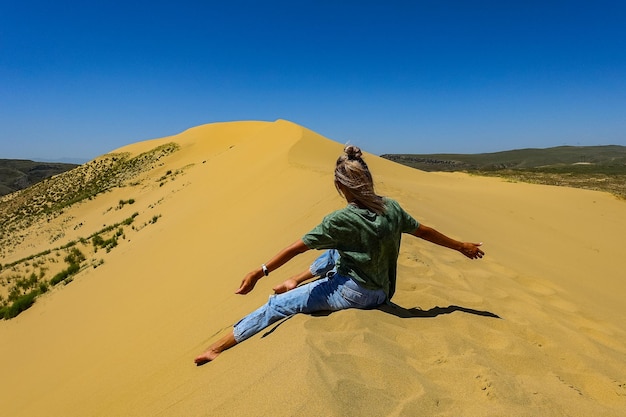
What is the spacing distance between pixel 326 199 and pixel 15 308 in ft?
21.3

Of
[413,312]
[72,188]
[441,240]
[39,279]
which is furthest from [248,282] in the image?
[72,188]

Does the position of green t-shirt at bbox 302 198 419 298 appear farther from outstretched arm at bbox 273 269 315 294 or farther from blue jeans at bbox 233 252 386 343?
outstretched arm at bbox 273 269 315 294

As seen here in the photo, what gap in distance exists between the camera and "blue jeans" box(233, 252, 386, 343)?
266cm

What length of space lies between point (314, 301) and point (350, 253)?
1.41ft

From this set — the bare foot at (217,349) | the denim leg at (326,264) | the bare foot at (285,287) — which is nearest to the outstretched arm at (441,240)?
the denim leg at (326,264)

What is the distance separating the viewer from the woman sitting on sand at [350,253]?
2480 mm

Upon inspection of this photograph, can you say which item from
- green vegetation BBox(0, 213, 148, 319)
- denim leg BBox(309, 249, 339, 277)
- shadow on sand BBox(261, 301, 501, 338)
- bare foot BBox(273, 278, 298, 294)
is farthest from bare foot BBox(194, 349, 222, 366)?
green vegetation BBox(0, 213, 148, 319)

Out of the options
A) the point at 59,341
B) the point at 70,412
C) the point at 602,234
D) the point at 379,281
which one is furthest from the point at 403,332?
the point at 602,234

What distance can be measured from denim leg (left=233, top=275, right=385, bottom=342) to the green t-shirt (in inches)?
3.1

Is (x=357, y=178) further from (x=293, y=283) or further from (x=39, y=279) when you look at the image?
(x=39, y=279)

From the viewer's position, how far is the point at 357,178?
8.10ft

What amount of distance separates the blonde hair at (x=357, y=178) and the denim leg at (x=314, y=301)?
0.56 meters

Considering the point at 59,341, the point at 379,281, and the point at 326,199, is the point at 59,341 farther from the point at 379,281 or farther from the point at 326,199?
the point at 379,281

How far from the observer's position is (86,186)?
87.3 feet
